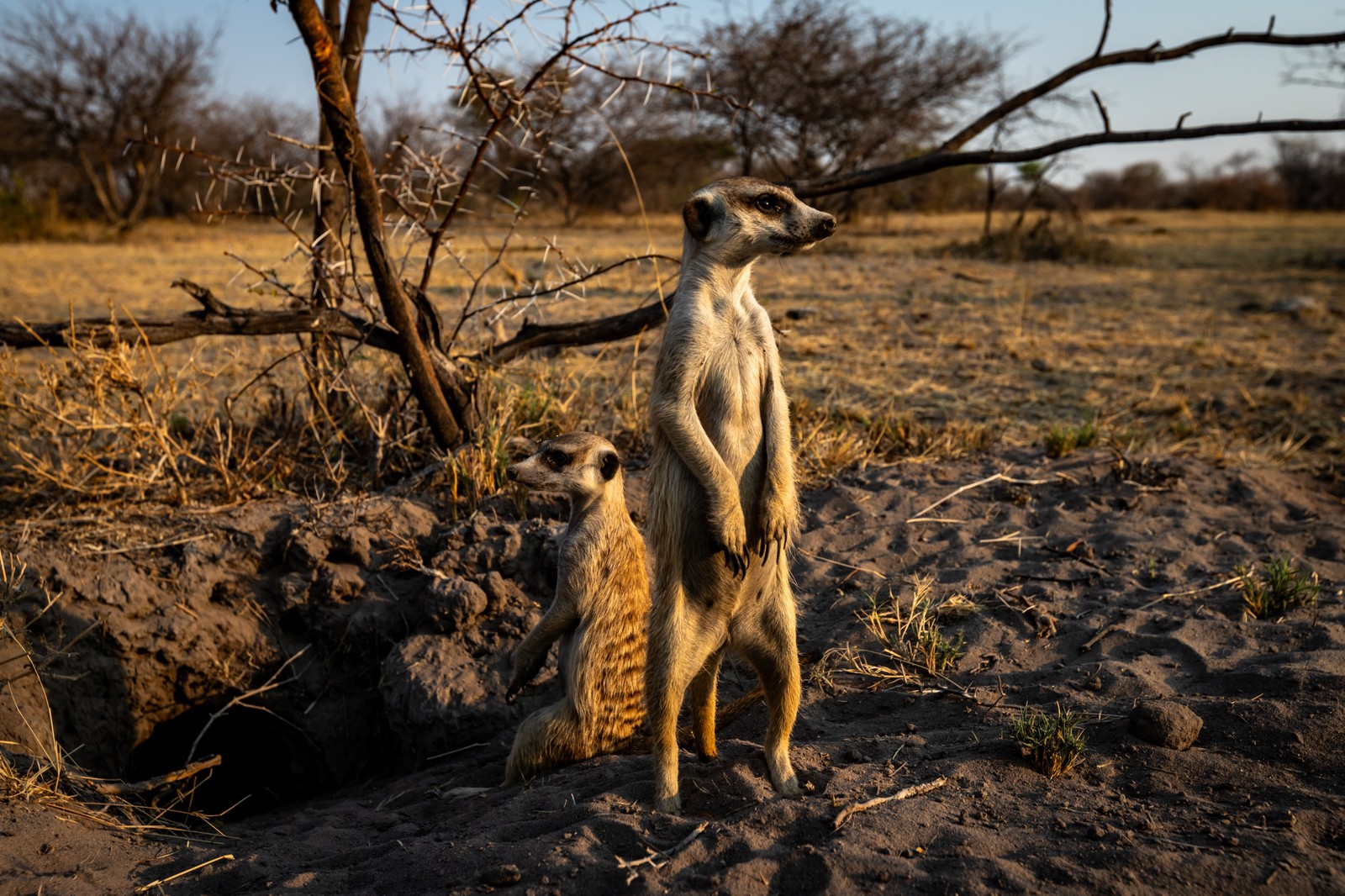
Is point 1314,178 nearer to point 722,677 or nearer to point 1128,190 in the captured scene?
point 1128,190

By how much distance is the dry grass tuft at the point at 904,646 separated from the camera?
9.45 feet

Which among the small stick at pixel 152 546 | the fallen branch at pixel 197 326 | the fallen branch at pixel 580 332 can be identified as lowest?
the small stick at pixel 152 546

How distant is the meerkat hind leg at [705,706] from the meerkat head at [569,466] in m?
0.67

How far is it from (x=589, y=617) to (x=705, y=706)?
50 cm

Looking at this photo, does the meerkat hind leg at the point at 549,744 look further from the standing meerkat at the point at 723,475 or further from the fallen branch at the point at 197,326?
the fallen branch at the point at 197,326

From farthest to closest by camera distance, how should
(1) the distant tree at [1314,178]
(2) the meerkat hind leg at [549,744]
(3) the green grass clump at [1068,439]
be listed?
(1) the distant tree at [1314,178] → (3) the green grass clump at [1068,439] → (2) the meerkat hind leg at [549,744]

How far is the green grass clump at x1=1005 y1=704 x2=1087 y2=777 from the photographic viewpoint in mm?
2186

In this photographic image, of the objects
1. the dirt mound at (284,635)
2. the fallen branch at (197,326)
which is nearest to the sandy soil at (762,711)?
the dirt mound at (284,635)

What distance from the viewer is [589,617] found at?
8.96 feet

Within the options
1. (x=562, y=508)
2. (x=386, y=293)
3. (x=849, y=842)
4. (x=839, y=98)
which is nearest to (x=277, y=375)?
(x=386, y=293)

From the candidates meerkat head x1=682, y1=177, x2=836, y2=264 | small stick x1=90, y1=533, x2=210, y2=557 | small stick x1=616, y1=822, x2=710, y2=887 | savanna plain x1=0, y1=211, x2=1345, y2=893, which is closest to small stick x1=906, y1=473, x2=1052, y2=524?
savanna plain x1=0, y1=211, x2=1345, y2=893

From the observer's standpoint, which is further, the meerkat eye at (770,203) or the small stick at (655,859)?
the meerkat eye at (770,203)

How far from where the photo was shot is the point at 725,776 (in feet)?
7.50

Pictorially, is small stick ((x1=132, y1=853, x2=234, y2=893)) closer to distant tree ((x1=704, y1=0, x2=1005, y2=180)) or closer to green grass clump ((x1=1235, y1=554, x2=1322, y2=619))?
green grass clump ((x1=1235, y1=554, x2=1322, y2=619))
